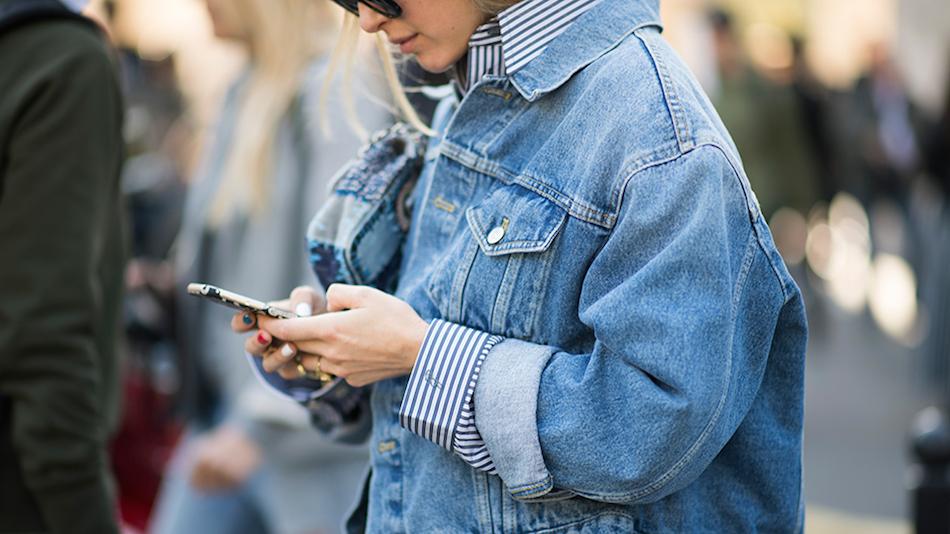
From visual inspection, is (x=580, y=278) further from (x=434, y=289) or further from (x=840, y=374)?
(x=840, y=374)

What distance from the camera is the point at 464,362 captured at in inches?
51.5

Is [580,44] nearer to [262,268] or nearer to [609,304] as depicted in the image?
[609,304]

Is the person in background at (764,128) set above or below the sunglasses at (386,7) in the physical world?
below

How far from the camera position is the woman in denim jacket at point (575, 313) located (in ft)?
3.91

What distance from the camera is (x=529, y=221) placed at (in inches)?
51.3

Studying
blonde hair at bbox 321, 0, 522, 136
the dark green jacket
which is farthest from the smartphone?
the dark green jacket

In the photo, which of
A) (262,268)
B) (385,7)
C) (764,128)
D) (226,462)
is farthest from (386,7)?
(764,128)

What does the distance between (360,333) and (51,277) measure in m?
0.81

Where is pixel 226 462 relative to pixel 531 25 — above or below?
below

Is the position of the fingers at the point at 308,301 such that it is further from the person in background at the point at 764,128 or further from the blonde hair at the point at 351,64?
the person in background at the point at 764,128

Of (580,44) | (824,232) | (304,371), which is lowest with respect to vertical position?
(824,232)

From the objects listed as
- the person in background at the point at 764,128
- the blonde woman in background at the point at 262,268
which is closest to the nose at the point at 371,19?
the blonde woman in background at the point at 262,268

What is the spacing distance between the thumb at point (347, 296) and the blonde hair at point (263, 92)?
1289mm

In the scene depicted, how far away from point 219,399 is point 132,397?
4.93 feet
